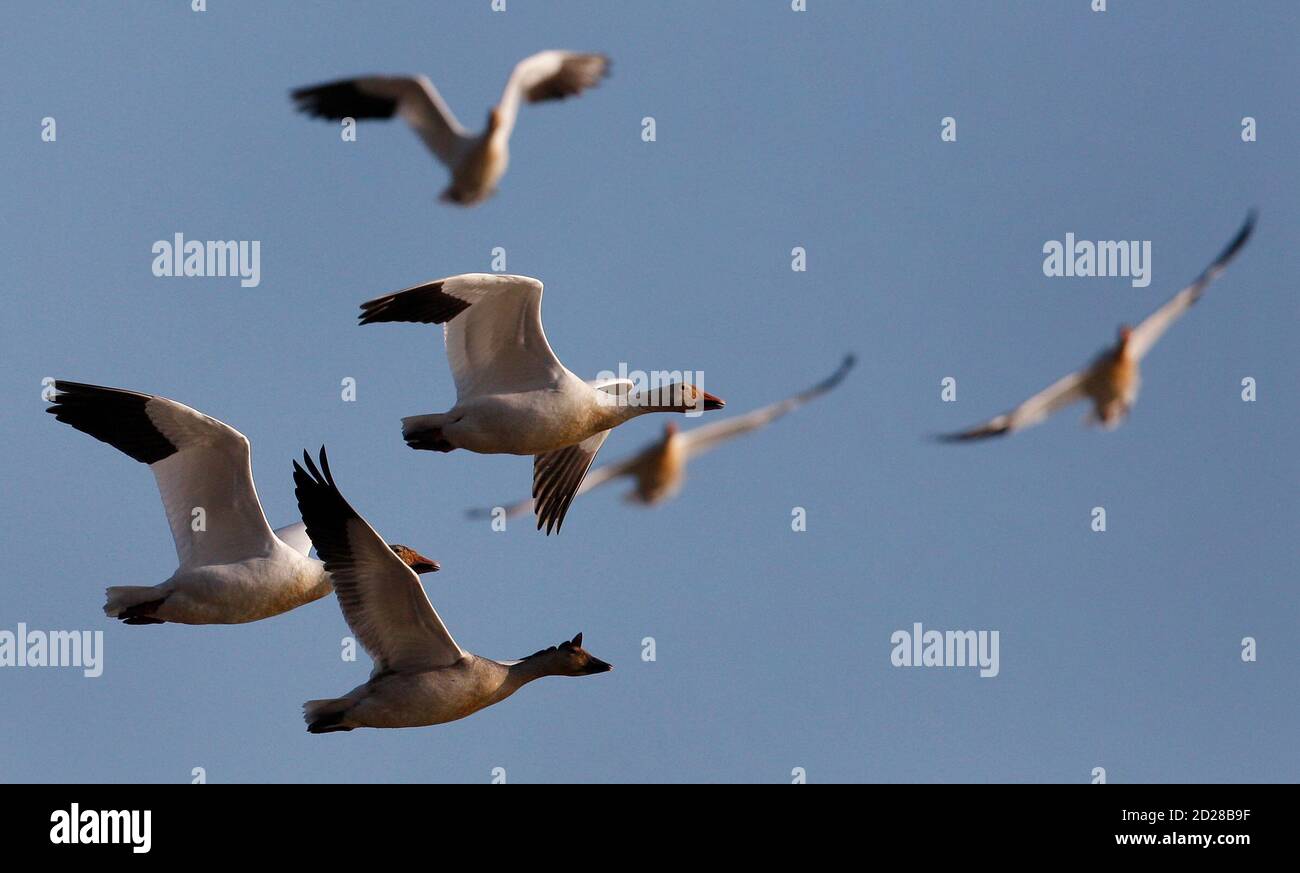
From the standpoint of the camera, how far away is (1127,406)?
1280 cm

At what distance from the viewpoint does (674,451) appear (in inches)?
523

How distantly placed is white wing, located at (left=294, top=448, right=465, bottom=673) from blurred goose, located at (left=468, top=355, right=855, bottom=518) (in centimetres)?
145

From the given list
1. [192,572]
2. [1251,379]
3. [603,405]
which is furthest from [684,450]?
[1251,379]

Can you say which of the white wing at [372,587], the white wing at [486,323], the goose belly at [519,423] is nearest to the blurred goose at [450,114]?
the white wing at [486,323]

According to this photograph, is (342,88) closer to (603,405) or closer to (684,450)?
(603,405)

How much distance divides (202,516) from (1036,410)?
630 cm

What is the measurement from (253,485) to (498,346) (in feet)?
6.95

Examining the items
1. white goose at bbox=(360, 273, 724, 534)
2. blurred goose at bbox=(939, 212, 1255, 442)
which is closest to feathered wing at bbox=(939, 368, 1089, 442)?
blurred goose at bbox=(939, 212, 1255, 442)

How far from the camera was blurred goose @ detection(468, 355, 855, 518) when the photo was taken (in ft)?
43.3

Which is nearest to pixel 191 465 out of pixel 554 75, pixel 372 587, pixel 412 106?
pixel 372 587

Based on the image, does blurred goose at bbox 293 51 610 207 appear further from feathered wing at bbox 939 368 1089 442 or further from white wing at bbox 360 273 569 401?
feathered wing at bbox 939 368 1089 442

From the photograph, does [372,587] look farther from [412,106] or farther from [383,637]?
[412,106]

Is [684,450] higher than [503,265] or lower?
lower

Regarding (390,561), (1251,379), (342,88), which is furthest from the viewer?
(1251,379)
